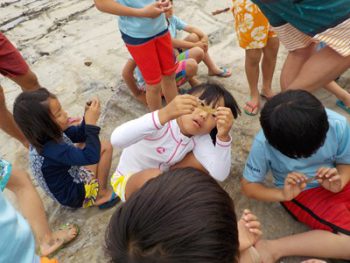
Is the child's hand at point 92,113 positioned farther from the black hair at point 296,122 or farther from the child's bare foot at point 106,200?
the black hair at point 296,122

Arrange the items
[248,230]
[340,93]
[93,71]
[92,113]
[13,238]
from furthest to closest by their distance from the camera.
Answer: [93,71] < [340,93] < [92,113] < [248,230] < [13,238]

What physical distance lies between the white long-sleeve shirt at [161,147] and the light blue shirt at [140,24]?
67cm

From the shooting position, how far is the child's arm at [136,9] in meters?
2.10

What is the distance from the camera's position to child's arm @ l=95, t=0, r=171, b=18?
2.10 metres

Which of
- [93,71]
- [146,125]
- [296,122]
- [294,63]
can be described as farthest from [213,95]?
[93,71]

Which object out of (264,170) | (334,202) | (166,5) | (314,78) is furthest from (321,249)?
(166,5)

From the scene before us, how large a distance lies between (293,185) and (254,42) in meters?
1.12

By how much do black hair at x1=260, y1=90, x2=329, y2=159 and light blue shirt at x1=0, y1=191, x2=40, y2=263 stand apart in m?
1.02

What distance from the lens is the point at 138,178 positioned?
6.01 ft

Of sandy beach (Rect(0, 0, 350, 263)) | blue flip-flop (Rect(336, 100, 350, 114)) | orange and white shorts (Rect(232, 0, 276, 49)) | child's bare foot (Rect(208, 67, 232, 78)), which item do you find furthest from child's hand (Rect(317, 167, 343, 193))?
child's bare foot (Rect(208, 67, 232, 78))

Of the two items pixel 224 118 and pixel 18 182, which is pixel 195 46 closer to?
pixel 224 118

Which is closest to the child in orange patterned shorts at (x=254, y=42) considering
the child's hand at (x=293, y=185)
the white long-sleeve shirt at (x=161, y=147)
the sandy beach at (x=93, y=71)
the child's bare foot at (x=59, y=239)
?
the sandy beach at (x=93, y=71)

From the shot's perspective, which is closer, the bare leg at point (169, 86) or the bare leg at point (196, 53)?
→ the bare leg at point (169, 86)

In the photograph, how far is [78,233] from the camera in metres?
2.05
